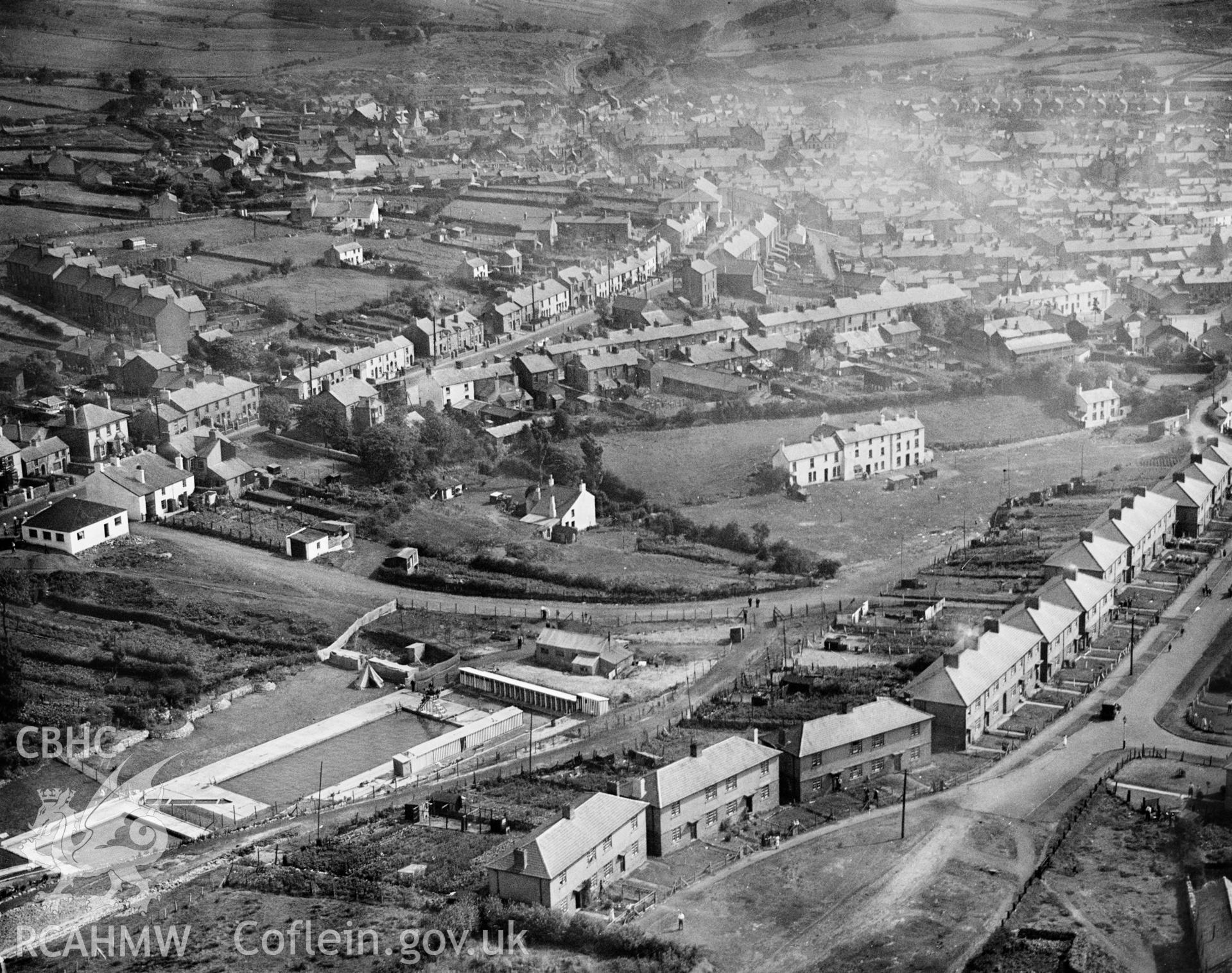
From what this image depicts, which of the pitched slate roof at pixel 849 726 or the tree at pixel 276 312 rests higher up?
the tree at pixel 276 312

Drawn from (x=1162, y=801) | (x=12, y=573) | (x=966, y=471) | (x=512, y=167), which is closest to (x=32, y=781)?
(x=12, y=573)

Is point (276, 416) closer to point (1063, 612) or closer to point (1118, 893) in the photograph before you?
point (1063, 612)

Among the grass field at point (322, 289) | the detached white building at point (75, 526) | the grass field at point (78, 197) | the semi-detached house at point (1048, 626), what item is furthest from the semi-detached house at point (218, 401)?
the semi-detached house at point (1048, 626)

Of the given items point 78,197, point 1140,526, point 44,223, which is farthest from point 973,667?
point 78,197

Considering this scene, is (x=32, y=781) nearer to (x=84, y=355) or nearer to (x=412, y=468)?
(x=412, y=468)

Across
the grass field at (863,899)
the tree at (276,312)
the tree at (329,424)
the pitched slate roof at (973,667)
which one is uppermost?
the tree at (276,312)

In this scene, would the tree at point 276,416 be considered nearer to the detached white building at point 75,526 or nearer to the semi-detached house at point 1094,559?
the detached white building at point 75,526
